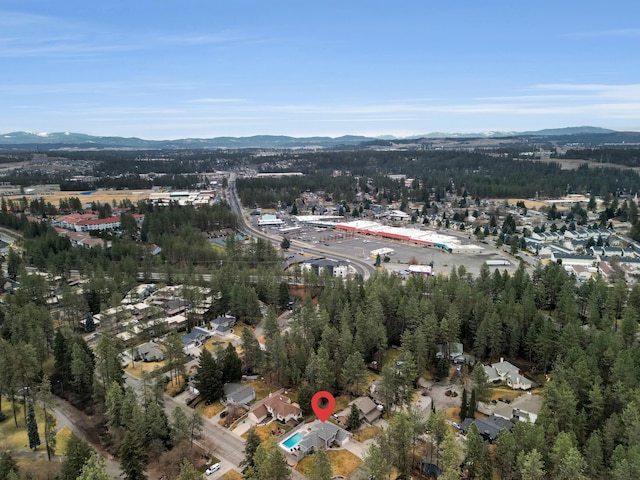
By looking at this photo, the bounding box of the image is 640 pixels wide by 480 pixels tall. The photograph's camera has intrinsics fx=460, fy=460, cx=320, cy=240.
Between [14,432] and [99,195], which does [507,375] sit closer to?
[14,432]

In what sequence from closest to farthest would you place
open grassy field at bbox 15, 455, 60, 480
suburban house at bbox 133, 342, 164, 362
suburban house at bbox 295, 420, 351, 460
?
open grassy field at bbox 15, 455, 60, 480 < suburban house at bbox 295, 420, 351, 460 < suburban house at bbox 133, 342, 164, 362

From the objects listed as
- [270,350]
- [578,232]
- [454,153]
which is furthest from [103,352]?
[454,153]

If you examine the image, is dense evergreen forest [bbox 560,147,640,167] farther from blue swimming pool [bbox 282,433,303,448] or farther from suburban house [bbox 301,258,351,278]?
blue swimming pool [bbox 282,433,303,448]

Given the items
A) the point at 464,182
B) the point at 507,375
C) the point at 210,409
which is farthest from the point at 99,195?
the point at 507,375

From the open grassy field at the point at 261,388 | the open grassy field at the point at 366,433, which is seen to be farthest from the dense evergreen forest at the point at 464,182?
the open grassy field at the point at 366,433

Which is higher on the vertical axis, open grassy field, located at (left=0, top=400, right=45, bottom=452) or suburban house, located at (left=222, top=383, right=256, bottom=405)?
suburban house, located at (left=222, top=383, right=256, bottom=405)

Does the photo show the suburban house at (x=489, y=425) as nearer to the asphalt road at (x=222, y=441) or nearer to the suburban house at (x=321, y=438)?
the suburban house at (x=321, y=438)

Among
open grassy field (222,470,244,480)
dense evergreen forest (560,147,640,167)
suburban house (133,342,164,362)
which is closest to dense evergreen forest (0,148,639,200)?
dense evergreen forest (560,147,640,167)
